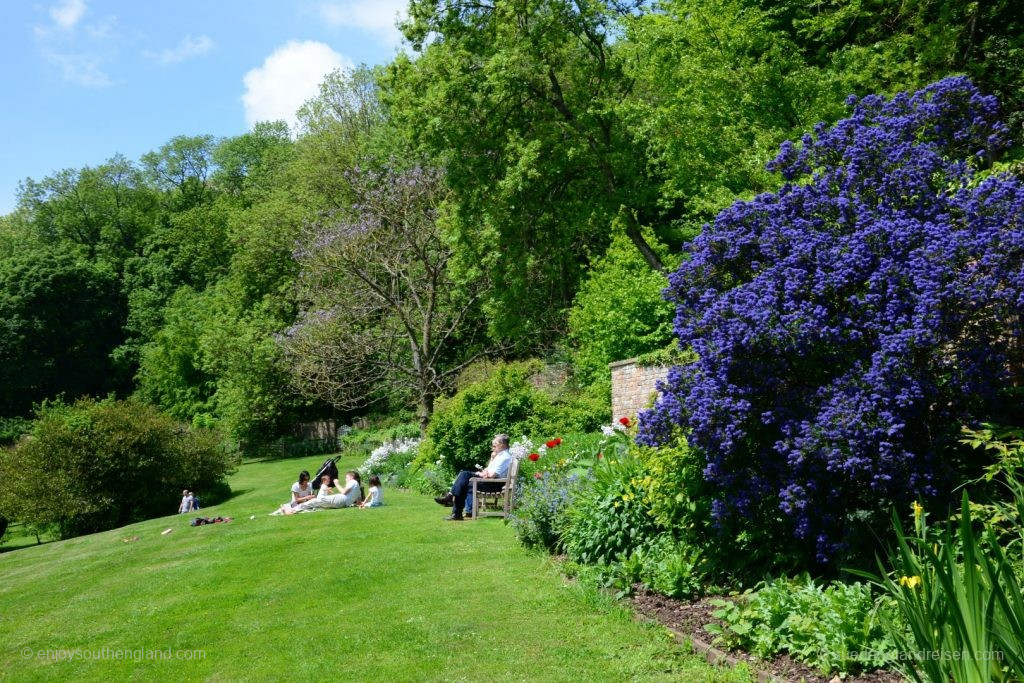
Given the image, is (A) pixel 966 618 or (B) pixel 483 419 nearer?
(A) pixel 966 618

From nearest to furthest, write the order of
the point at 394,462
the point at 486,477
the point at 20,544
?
1. the point at 486,477
2. the point at 20,544
3. the point at 394,462

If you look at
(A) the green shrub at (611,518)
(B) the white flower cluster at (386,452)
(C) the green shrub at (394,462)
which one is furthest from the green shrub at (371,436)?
(A) the green shrub at (611,518)

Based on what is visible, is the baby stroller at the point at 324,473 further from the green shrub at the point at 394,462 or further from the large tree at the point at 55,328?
the large tree at the point at 55,328

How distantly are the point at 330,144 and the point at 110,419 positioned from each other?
23.0 m

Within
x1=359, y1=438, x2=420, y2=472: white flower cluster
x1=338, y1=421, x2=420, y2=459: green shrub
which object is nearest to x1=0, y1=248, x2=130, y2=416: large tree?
x1=338, y1=421, x2=420, y2=459: green shrub

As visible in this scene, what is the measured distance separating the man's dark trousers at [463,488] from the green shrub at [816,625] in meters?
6.79

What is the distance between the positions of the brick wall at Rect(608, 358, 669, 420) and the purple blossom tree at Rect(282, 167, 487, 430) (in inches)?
409

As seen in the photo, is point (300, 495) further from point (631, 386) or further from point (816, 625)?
point (816, 625)

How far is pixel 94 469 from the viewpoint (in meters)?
20.9

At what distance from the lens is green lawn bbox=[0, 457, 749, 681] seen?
567cm

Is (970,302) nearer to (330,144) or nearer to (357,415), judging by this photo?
(357,415)

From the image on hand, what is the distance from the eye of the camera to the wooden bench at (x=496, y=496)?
462 inches

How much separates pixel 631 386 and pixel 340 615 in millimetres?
8690

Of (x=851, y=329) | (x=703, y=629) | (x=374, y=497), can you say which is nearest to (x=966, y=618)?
(x=703, y=629)
